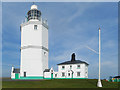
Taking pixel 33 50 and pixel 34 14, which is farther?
pixel 34 14

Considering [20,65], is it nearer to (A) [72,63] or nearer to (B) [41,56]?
(B) [41,56]

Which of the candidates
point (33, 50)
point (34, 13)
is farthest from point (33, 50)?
point (34, 13)

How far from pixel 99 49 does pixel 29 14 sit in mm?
23668

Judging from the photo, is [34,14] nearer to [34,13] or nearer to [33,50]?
[34,13]

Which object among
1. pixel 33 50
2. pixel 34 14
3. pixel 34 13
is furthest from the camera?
pixel 34 13

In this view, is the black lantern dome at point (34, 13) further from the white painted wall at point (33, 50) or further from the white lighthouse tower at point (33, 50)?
the white painted wall at point (33, 50)

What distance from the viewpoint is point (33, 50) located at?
26.7 m

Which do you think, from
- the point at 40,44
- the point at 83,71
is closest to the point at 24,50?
the point at 40,44

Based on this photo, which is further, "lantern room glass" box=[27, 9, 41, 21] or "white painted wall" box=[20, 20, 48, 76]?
"lantern room glass" box=[27, 9, 41, 21]

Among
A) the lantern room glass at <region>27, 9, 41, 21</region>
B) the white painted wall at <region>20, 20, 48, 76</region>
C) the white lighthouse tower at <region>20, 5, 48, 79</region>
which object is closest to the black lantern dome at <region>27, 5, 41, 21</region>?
the lantern room glass at <region>27, 9, 41, 21</region>

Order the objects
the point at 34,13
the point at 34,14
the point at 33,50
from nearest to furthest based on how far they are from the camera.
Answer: the point at 33,50
the point at 34,14
the point at 34,13

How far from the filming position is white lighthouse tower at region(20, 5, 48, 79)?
2606 cm

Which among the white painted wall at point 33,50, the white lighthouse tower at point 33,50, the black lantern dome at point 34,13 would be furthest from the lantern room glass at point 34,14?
the white painted wall at point 33,50

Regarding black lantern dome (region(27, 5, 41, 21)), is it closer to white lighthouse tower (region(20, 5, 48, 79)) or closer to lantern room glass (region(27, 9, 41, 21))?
lantern room glass (region(27, 9, 41, 21))
